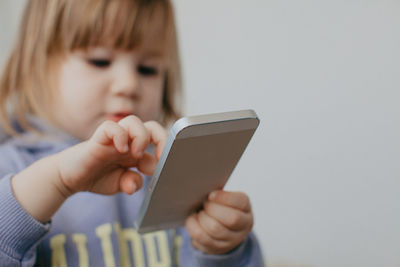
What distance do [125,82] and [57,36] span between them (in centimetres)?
14

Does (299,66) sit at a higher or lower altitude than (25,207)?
higher

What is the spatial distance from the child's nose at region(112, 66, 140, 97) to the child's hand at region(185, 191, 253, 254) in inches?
7.7

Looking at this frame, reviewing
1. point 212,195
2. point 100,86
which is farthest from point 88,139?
point 212,195

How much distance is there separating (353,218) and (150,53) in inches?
13.3

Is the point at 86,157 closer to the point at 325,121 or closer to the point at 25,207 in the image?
the point at 25,207

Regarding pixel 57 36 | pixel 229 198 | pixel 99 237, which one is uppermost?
pixel 57 36

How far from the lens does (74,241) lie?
0.47 metres

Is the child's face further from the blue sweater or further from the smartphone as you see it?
the smartphone

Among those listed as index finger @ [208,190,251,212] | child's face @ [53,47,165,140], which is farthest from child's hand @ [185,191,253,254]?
child's face @ [53,47,165,140]

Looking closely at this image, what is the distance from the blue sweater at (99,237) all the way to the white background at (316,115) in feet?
0.28

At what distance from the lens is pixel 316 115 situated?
0.46 m

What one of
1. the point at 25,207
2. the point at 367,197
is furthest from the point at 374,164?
the point at 25,207

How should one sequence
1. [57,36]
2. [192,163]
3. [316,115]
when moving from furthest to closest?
[57,36] < [316,115] < [192,163]

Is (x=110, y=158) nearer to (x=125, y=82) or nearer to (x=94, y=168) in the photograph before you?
(x=94, y=168)
